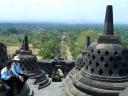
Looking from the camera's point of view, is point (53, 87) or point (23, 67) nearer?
point (23, 67)

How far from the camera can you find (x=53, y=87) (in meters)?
22.5

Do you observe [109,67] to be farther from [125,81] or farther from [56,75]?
[56,75]

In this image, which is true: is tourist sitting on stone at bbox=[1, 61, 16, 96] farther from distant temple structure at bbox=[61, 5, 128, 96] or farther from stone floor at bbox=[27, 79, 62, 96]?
stone floor at bbox=[27, 79, 62, 96]

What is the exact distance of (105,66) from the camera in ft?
45.5

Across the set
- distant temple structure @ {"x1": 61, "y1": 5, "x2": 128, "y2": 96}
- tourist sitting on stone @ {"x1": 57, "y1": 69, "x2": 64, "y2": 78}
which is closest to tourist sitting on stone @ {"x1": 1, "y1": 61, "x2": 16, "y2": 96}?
distant temple structure @ {"x1": 61, "y1": 5, "x2": 128, "y2": 96}

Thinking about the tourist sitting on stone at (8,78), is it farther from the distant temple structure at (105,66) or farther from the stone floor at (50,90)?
the stone floor at (50,90)

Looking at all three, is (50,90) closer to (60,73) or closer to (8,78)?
(60,73)

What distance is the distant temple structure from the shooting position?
44.4 feet

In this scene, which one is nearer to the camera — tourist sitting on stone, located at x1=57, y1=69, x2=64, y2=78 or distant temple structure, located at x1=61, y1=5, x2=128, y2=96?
distant temple structure, located at x1=61, y1=5, x2=128, y2=96

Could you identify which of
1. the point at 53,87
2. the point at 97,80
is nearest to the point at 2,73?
the point at 97,80

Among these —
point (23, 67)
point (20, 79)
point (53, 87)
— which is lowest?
point (53, 87)

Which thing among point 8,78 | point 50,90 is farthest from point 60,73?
point 8,78

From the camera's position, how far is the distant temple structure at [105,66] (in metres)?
13.5

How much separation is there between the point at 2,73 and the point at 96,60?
4512 mm
